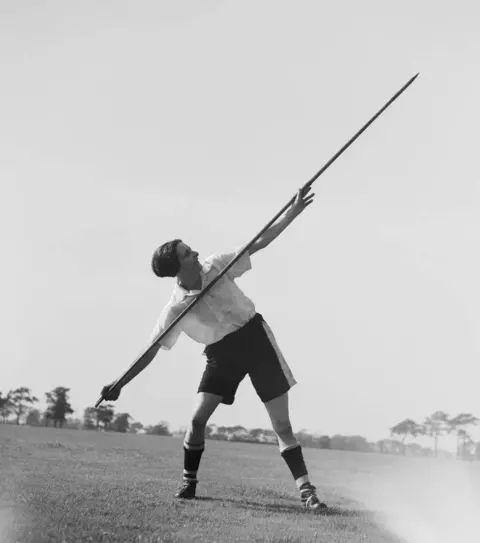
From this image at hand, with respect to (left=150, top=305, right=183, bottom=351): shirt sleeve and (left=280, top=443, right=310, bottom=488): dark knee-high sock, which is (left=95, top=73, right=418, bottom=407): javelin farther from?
(left=280, top=443, right=310, bottom=488): dark knee-high sock

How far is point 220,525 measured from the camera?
16.8ft

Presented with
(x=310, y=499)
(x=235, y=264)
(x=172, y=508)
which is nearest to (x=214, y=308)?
(x=235, y=264)

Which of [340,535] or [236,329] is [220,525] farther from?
[236,329]

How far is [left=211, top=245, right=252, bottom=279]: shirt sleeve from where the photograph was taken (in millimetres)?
6461

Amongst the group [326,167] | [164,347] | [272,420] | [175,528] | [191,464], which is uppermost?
[326,167]

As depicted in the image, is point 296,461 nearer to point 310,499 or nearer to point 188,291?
point 310,499

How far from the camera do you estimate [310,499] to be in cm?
616

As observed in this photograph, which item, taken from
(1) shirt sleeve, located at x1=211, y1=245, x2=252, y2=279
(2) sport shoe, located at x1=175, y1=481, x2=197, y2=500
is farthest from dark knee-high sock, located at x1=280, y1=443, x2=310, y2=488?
(1) shirt sleeve, located at x1=211, y1=245, x2=252, y2=279

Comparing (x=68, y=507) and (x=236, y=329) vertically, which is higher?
(x=236, y=329)

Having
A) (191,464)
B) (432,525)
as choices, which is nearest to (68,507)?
(191,464)

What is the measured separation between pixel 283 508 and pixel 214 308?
5.99ft

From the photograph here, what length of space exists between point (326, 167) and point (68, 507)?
3.47m

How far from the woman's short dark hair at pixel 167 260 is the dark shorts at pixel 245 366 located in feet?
2.52

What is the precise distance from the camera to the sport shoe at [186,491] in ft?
20.8
